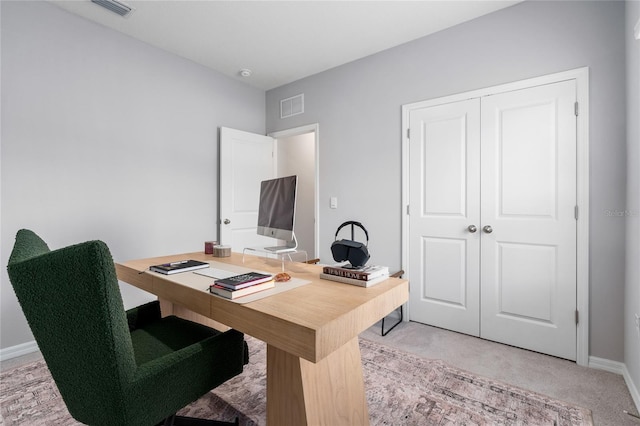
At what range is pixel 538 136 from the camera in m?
2.33

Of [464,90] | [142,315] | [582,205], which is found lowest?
[142,315]

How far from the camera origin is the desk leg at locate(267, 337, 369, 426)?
3.60 feet

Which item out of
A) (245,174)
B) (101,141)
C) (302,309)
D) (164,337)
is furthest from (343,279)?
(245,174)

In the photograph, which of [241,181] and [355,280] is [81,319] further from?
[241,181]

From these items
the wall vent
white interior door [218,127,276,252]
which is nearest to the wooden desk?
white interior door [218,127,276,252]

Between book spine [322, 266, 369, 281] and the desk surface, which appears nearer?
the desk surface

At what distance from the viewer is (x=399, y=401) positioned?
1731mm

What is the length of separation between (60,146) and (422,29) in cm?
325

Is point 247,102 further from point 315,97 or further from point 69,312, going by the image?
point 69,312

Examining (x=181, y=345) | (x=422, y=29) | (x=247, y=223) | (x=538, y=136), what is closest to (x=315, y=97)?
(x=422, y=29)

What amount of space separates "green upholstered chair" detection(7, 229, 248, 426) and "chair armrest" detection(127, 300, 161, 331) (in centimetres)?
51

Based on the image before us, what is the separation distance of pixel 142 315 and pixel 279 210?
89cm

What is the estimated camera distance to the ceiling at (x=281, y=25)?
8.00ft

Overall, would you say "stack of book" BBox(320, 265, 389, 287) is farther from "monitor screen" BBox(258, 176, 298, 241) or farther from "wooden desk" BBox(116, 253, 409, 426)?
"monitor screen" BBox(258, 176, 298, 241)
